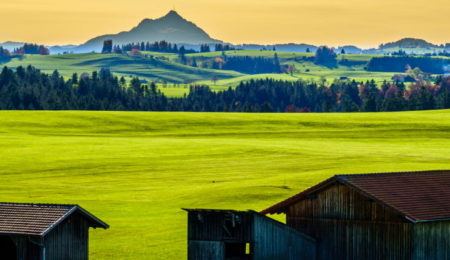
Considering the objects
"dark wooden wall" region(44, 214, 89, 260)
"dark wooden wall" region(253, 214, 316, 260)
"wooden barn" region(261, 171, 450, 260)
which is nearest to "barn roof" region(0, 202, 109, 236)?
"dark wooden wall" region(44, 214, 89, 260)

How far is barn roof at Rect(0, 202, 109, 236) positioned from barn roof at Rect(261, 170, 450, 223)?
10514mm

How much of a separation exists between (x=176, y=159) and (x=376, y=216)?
169 feet

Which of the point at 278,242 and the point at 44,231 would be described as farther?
the point at 278,242

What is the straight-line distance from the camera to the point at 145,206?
71.1 m

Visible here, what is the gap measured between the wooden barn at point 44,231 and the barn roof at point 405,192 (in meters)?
9.73

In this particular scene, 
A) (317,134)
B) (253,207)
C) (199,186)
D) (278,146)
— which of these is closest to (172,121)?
(317,134)

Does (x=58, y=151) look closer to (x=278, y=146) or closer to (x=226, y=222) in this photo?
(x=278, y=146)

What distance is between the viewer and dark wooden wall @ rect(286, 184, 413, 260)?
44844 mm

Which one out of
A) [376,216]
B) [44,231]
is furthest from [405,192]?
[44,231]

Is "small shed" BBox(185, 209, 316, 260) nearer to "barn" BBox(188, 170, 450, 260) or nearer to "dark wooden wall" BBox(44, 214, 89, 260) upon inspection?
"barn" BBox(188, 170, 450, 260)

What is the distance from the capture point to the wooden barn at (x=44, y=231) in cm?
4475

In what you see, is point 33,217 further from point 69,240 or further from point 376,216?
point 376,216

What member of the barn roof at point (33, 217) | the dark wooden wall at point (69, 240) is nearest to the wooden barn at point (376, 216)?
the dark wooden wall at point (69, 240)

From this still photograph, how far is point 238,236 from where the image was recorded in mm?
46250
